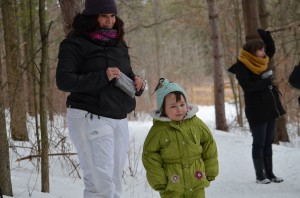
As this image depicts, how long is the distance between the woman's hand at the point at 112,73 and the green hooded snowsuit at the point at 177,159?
17.0 inches

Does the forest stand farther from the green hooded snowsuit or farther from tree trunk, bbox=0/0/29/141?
the green hooded snowsuit

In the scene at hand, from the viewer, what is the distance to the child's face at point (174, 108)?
320 centimetres

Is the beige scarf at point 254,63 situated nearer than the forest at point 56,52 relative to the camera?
No

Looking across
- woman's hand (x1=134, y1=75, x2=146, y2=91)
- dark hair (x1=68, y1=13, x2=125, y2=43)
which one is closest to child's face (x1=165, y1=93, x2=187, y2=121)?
woman's hand (x1=134, y1=75, x2=146, y2=91)

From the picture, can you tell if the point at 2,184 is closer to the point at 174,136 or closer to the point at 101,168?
the point at 101,168

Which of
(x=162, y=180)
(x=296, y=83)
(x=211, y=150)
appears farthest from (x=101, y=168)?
(x=296, y=83)

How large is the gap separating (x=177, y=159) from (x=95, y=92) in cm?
76

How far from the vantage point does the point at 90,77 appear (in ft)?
10.0

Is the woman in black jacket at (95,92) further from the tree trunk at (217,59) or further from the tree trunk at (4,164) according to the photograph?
the tree trunk at (217,59)

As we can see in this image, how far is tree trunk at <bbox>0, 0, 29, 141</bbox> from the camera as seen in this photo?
23.9 feet

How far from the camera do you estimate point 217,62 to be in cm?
1054

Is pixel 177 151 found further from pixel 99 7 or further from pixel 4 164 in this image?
pixel 4 164

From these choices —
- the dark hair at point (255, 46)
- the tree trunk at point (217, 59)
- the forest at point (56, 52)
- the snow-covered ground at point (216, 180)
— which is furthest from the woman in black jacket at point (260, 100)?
the tree trunk at point (217, 59)

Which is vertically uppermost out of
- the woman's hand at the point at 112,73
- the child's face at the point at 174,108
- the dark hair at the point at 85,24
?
the dark hair at the point at 85,24
